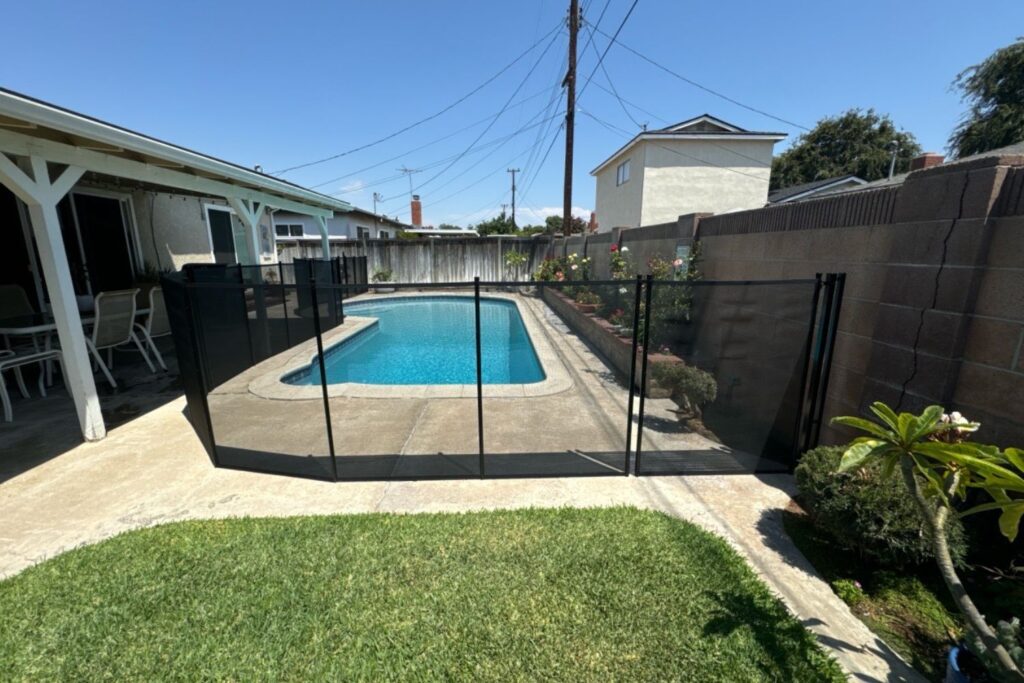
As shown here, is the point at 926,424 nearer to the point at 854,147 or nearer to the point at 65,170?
the point at 65,170

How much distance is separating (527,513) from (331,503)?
5.20 ft

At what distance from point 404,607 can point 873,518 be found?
8.86 feet

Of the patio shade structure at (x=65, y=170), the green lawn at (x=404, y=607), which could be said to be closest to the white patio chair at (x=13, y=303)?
the patio shade structure at (x=65, y=170)

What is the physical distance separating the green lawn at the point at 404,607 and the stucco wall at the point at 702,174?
17.0 metres

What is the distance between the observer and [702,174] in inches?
680

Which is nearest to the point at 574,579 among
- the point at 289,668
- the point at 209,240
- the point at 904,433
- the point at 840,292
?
the point at 289,668

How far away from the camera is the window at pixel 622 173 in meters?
19.1

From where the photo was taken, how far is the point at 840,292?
3.44 m

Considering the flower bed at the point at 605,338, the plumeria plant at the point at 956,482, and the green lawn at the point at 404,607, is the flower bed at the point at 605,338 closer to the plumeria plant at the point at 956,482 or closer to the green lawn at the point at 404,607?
the green lawn at the point at 404,607

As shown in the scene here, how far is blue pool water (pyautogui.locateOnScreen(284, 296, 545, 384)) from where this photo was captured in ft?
25.9

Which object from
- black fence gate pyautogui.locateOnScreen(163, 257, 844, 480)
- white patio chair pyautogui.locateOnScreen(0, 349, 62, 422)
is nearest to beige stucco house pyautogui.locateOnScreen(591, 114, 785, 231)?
black fence gate pyautogui.locateOnScreen(163, 257, 844, 480)

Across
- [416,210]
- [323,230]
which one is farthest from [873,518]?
[416,210]

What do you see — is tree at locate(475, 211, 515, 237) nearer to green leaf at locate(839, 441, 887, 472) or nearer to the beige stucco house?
the beige stucco house

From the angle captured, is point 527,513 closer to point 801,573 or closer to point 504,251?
point 801,573
